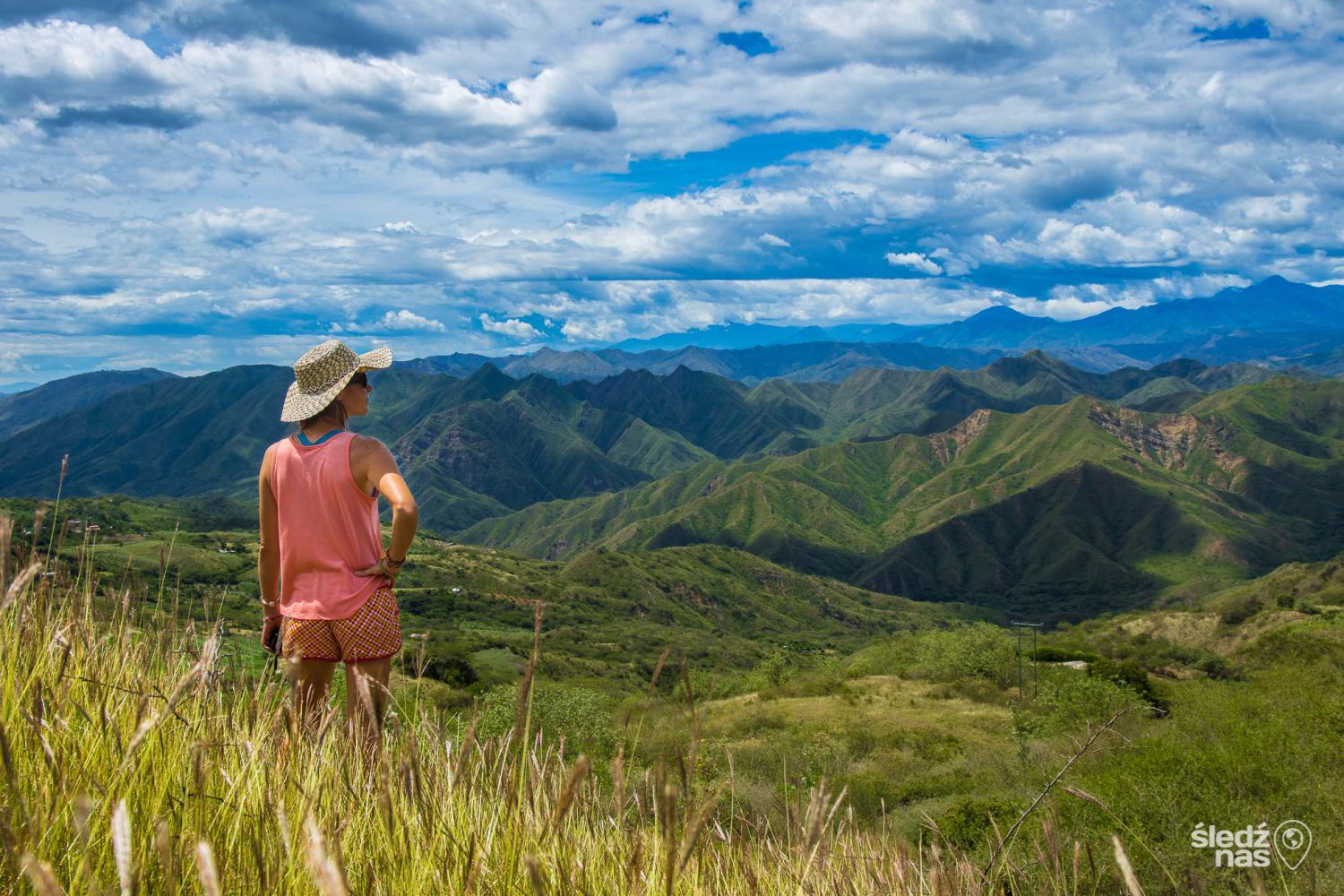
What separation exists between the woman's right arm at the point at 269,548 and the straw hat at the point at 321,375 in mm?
404

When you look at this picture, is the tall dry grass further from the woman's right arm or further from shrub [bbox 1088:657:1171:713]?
shrub [bbox 1088:657:1171:713]

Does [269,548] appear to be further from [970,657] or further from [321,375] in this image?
[970,657]

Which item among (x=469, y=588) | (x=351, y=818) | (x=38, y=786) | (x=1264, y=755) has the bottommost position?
(x=469, y=588)

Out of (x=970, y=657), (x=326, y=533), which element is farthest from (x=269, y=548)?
(x=970, y=657)

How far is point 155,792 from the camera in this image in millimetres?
A: 2943

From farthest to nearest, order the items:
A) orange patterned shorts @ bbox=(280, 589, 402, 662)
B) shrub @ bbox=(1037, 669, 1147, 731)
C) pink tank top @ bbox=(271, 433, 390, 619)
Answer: shrub @ bbox=(1037, 669, 1147, 731), pink tank top @ bbox=(271, 433, 390, 619), orange patterned shorts @ bbox=(280, 589, 402, 662)

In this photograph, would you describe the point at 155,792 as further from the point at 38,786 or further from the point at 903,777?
the point at 903,777

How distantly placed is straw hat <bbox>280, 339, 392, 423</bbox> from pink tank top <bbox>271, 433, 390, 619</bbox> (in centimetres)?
28

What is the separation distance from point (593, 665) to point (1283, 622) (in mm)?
88330

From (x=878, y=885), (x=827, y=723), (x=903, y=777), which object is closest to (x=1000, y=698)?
(x=827, y=723)

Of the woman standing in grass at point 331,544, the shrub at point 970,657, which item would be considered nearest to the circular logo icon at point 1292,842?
the woman standing in grass at point 331,544

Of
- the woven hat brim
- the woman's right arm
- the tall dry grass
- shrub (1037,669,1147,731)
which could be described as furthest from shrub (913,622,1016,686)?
the tall dry grass

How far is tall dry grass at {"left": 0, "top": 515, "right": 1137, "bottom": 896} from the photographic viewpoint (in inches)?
94.4

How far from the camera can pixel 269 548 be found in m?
6.62
